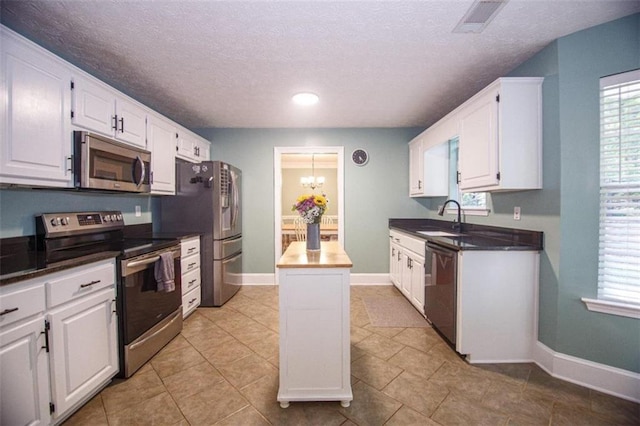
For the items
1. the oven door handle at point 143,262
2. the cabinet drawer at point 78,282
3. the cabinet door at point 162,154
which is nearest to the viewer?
the cabinet drawer at point 78,282

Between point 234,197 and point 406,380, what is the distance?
2722 mm

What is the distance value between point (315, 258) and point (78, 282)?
55.6 inches

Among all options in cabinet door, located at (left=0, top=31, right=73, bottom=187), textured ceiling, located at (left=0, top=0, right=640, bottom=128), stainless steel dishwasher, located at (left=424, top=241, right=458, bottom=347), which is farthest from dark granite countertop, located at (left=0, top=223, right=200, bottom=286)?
stainless steel dishwasher, located at (left=424, top=241, right=458, bottom=347)

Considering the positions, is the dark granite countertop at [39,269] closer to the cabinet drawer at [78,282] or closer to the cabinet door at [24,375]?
the cabinet drawer at [78,282]

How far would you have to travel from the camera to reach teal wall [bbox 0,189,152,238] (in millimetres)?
1706

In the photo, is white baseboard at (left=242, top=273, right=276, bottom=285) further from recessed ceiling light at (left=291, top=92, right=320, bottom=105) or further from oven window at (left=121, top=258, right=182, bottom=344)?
recessed ceiling light at (left=291, top=92, right=320, bottom=105)

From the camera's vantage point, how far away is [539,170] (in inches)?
78.7

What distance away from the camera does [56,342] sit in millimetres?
1405

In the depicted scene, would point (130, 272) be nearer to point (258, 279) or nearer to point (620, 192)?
point (258, 279)

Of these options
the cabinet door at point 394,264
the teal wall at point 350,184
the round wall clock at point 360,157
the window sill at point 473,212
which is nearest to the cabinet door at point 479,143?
the window sill at point 473,212

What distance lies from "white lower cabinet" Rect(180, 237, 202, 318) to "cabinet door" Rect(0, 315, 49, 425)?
1.35 meters

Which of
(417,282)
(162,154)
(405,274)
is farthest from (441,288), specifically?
(162,154)

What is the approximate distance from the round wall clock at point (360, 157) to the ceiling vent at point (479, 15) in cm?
228

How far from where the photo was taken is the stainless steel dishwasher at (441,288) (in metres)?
2.12
